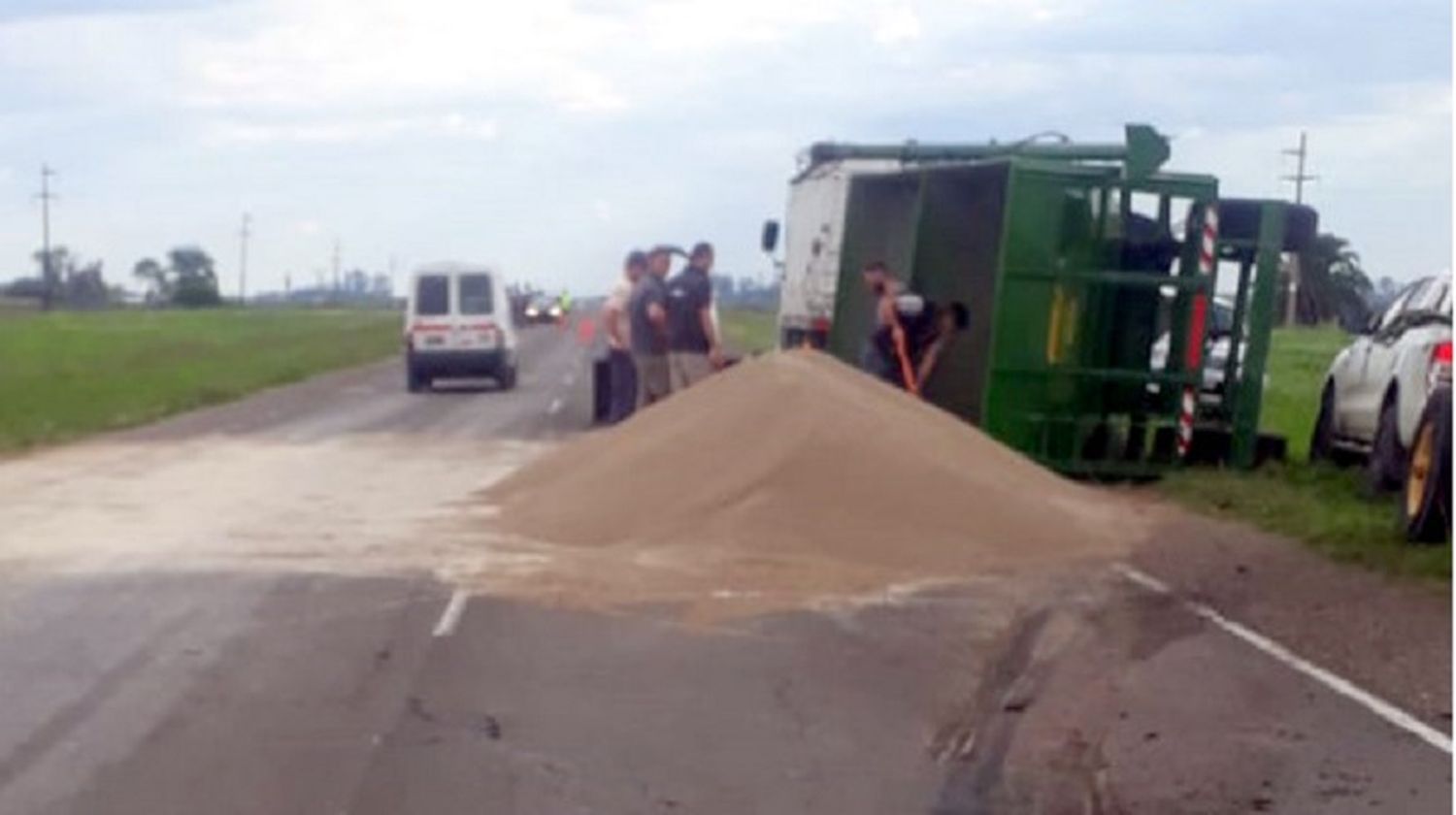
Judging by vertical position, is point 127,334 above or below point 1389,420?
below

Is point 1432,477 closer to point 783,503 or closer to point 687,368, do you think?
point 783,503

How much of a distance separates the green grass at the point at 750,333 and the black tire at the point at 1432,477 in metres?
21.6

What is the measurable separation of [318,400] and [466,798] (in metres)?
35.8

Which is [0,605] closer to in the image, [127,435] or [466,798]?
[466,798]

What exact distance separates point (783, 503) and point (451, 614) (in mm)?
4330

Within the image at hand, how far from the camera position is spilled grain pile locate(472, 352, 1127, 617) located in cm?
1689

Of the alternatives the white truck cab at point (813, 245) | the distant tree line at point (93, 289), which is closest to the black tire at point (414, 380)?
the white truck cab at point (813, 245)

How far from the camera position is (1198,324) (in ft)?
80.7

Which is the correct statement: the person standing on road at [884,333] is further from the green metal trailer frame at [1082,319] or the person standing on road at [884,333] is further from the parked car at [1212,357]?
the parked car at [1212,357]

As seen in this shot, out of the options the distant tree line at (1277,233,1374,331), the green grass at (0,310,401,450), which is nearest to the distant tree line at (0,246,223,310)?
the green grass at (0,310,401,450)

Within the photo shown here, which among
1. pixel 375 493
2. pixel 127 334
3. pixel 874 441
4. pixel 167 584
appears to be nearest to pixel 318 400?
pixel 375 493

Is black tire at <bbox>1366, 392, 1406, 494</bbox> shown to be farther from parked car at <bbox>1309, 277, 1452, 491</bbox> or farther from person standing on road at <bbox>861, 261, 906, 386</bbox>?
person standing on road at <bbox>861, 261, 906, 386</bbox>

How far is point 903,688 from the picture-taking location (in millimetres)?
12484

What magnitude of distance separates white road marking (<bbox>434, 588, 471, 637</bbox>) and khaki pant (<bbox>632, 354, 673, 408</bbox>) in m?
13.0
